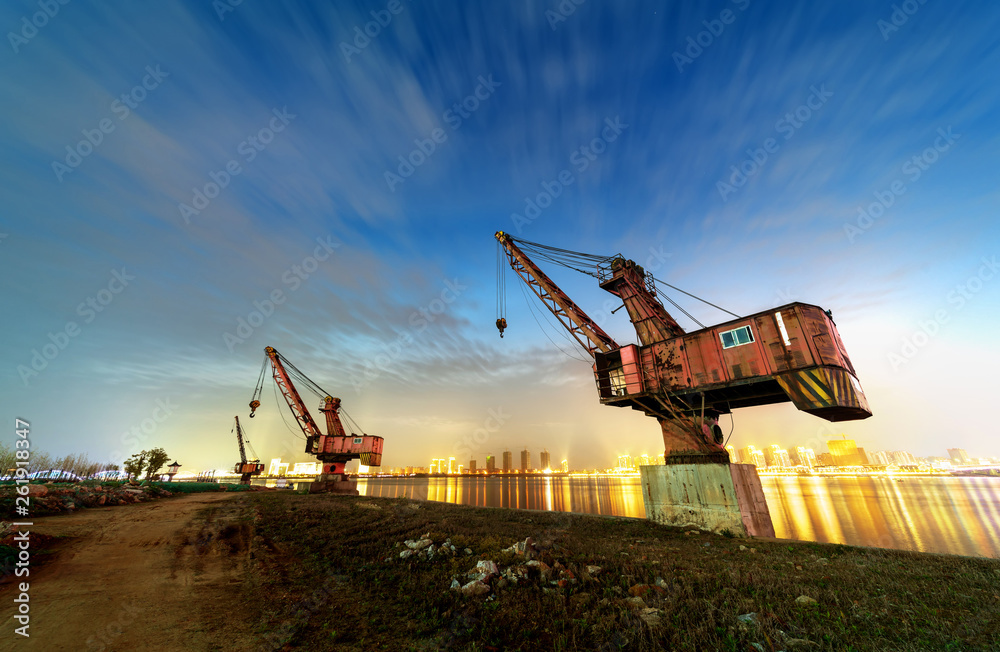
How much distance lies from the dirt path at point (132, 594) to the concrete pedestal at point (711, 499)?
2010 cm

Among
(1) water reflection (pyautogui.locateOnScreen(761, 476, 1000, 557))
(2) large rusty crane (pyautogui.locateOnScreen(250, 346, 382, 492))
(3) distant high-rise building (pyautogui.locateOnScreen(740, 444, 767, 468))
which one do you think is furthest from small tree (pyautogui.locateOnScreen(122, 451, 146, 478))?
(3) distant high-rise building (pyautogui.locateOnScreen(740, 444, 767, 468))

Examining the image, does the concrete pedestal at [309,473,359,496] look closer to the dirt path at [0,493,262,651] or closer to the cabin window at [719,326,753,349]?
the dirt path at [0,493,262,651]

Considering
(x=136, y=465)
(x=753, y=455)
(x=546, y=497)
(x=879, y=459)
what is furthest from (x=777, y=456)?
(x=136, y=465)

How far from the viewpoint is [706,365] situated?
755 inches

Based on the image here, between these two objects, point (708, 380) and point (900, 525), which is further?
point (900, 525)

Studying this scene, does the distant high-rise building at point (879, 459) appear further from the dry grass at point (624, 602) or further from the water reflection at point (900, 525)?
the dry grass at point (624, 602)

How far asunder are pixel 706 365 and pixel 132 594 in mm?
23498

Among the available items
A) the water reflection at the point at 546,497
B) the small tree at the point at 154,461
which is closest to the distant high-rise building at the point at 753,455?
the water reflection at the point at 546,497

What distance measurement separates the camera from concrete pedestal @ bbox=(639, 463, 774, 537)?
1711 cm

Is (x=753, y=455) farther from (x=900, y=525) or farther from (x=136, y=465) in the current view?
(x=136, y=465)

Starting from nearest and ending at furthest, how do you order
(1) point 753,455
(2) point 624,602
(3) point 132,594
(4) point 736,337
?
(2) point 624,602 < (3) point 132,594 < (4) point 736,337 < (1) point 753,455

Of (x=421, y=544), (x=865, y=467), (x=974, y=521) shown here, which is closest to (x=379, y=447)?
(x=421, y=544)

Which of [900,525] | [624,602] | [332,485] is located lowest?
[900,525]

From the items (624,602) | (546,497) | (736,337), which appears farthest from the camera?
(546,497)
